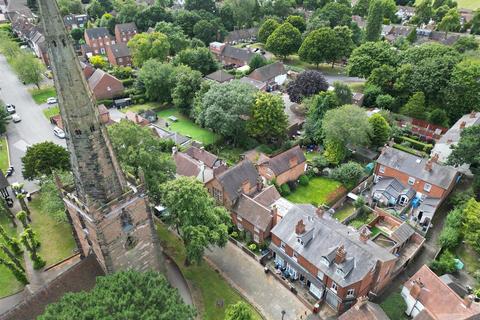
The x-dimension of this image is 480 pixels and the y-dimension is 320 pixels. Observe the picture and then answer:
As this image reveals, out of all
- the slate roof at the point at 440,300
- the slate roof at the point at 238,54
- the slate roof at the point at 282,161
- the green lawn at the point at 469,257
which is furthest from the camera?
the slate roof at the point at 238,54

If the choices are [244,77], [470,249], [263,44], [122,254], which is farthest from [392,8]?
[122,254]

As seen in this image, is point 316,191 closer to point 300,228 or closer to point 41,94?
point 300,228

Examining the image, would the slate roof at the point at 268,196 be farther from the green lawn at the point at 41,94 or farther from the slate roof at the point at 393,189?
the green lawn at the point at 41,94

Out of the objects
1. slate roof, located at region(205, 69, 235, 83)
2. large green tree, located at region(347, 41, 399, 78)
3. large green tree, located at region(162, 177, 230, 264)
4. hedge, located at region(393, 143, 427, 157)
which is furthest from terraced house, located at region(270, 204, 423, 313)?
large green tree, located at region(347, 41, 399, 78)

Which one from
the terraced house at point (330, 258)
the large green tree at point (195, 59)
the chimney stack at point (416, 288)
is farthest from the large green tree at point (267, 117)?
the chimney stack at point (416, 288)

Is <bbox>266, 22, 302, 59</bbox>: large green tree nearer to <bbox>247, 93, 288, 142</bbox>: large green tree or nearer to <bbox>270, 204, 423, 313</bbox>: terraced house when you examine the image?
<bbox>247, 93, 288, 142</bbox>: large green tree

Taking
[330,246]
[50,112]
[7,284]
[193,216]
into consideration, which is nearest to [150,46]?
[50,112]
